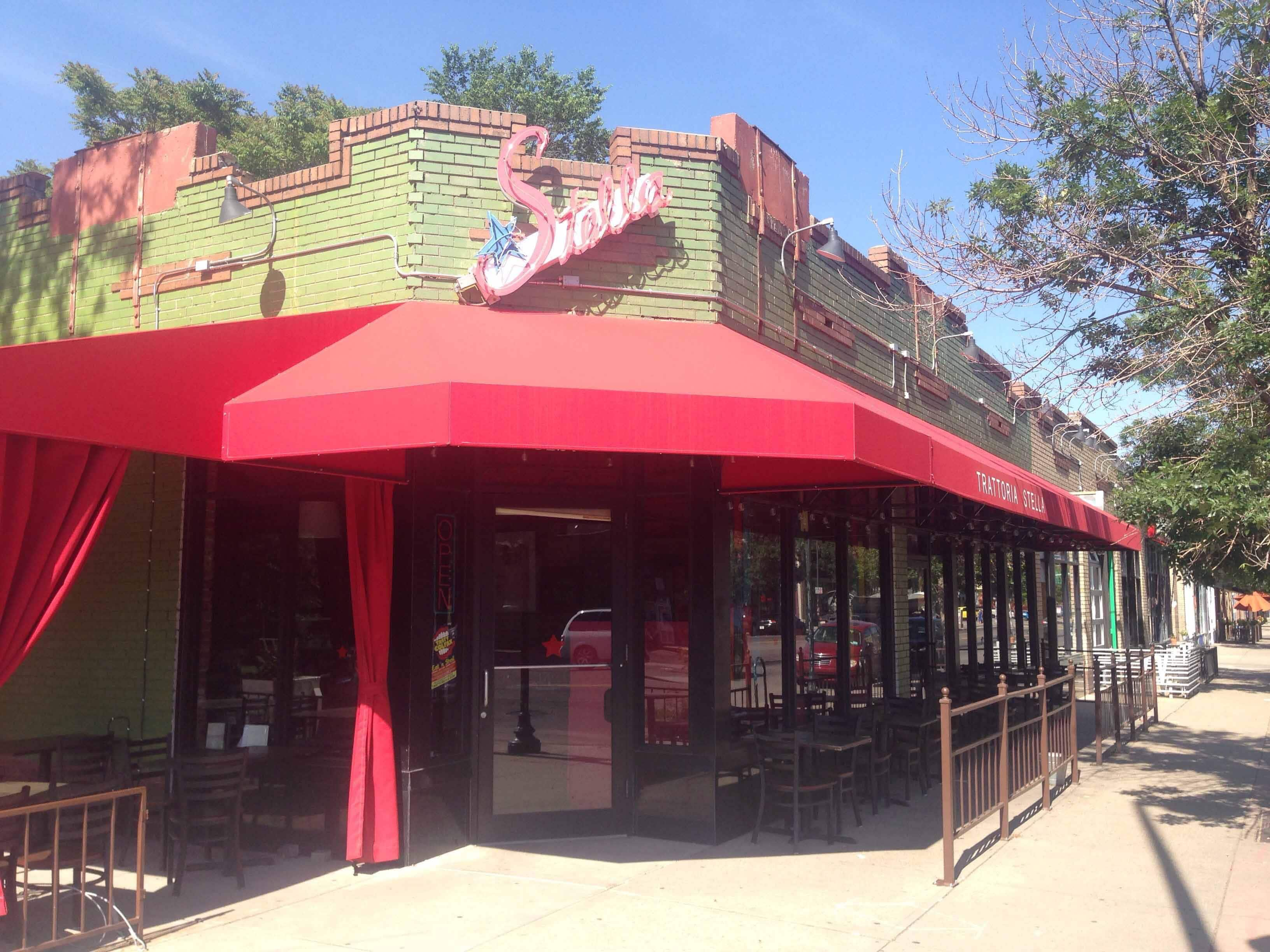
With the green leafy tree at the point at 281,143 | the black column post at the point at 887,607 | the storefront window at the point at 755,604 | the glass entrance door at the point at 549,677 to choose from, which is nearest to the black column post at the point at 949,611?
the black column post at the point at 887,607

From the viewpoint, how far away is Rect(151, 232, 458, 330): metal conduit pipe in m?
8.17

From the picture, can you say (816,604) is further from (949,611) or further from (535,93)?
(535,93)

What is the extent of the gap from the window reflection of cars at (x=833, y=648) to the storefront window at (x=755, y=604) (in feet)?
2.42

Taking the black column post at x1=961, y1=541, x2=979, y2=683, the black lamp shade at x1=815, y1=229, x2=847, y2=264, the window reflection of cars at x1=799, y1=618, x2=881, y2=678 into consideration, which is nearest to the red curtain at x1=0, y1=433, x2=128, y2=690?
the window reflection of cars at x1=799, y1=618, x2=881, y2=678

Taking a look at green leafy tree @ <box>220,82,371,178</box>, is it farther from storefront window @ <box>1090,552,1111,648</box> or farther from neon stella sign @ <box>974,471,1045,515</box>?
neon stella sign @ <box>974,471,1045,515</box>

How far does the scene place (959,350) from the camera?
1673 cm

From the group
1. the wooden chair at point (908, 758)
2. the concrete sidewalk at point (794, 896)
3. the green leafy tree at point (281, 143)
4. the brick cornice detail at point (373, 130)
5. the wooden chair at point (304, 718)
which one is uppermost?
the green leafy tree at point (281, 143)

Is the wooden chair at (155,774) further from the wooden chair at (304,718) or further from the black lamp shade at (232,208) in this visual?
the black lamp shade at (232,208)

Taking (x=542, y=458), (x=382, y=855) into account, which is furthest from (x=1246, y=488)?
(x=382, y=855)

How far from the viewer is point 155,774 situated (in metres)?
8.03

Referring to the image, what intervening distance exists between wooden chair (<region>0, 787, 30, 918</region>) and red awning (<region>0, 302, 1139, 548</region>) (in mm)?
2017

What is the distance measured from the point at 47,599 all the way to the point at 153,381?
130cm

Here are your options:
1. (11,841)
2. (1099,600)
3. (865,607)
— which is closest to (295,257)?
(11,841)

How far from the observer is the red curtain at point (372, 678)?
7.20m
